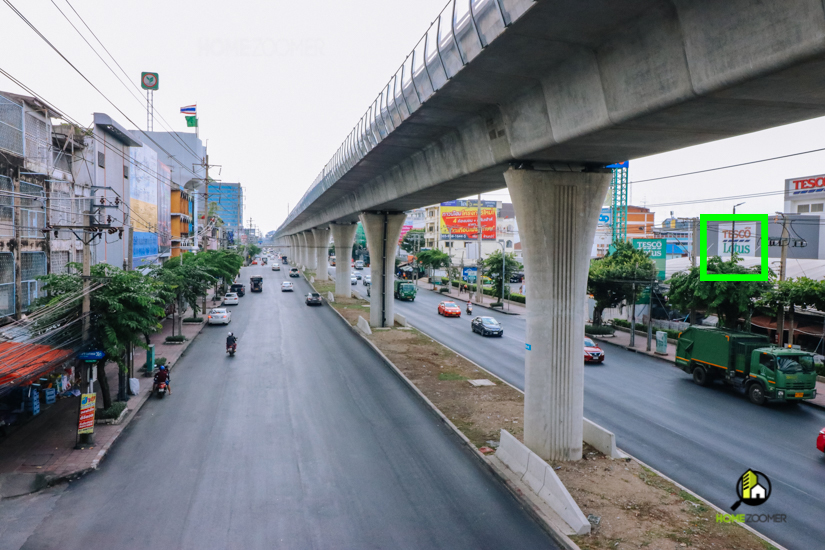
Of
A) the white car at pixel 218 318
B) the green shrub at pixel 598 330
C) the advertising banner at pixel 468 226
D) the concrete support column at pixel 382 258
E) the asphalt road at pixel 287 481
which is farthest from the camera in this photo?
the advertising banner at pixel 468 226

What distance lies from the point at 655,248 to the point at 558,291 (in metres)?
32.2

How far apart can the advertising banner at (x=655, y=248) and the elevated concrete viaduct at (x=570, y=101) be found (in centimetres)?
2628

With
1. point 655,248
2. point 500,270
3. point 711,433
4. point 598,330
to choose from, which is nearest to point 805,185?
point 655,248

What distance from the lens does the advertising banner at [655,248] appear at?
41156 millimetres

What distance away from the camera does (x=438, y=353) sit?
28500 millimetres

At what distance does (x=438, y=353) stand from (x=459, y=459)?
1457cm

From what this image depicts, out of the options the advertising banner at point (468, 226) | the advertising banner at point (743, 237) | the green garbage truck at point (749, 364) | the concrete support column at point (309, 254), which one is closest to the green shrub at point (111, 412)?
the green garbage truck at point (749, 364)

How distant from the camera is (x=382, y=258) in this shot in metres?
38.3

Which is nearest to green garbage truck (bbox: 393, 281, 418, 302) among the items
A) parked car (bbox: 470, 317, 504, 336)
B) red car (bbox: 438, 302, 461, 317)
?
red car (bbox: 438, 302, 461, 317)

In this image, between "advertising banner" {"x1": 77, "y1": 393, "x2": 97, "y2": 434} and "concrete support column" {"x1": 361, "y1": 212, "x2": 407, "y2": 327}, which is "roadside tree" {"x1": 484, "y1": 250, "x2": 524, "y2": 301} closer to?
"concrete support column" {"x1": 361, "y1": 212, "x2": 407, "y2": 327}

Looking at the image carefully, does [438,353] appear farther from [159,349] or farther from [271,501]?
[271,501]

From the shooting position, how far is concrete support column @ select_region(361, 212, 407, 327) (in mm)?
36938

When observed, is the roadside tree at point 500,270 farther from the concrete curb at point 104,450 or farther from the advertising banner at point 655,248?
the concrete curb at point 104,450

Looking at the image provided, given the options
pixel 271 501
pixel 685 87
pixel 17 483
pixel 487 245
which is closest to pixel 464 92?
pixel 685 87
